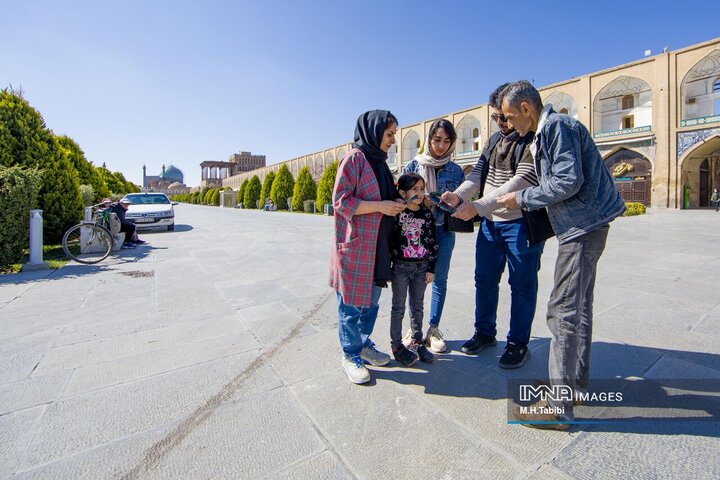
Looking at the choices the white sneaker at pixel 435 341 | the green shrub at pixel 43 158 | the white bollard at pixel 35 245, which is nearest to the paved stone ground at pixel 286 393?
the white sneaker at pixel 435 341

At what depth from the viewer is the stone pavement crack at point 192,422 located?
5.31 feet

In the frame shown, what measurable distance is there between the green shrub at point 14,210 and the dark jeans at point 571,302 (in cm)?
751

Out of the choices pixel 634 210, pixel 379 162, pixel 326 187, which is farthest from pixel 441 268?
pixel 326 187

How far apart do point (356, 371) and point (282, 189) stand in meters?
37.1

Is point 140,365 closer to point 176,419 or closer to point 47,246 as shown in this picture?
point 176,419

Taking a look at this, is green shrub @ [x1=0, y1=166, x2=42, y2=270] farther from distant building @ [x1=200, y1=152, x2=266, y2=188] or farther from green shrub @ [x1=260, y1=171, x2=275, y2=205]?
distant building @ [x1=200, y1=152, x2=266, y2=188]

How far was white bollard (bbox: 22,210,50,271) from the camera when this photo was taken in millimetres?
5816

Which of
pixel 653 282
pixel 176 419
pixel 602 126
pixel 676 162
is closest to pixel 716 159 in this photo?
pixel 676 162

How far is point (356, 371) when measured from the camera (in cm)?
235

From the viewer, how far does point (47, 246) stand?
8.34m

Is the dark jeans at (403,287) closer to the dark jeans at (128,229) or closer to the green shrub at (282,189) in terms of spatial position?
the dark jeans at (128,229)

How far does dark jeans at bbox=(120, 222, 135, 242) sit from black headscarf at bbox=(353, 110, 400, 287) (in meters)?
8.28

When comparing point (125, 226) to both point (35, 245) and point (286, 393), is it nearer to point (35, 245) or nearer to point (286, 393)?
point (35, 245)

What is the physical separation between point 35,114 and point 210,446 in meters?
9.14
